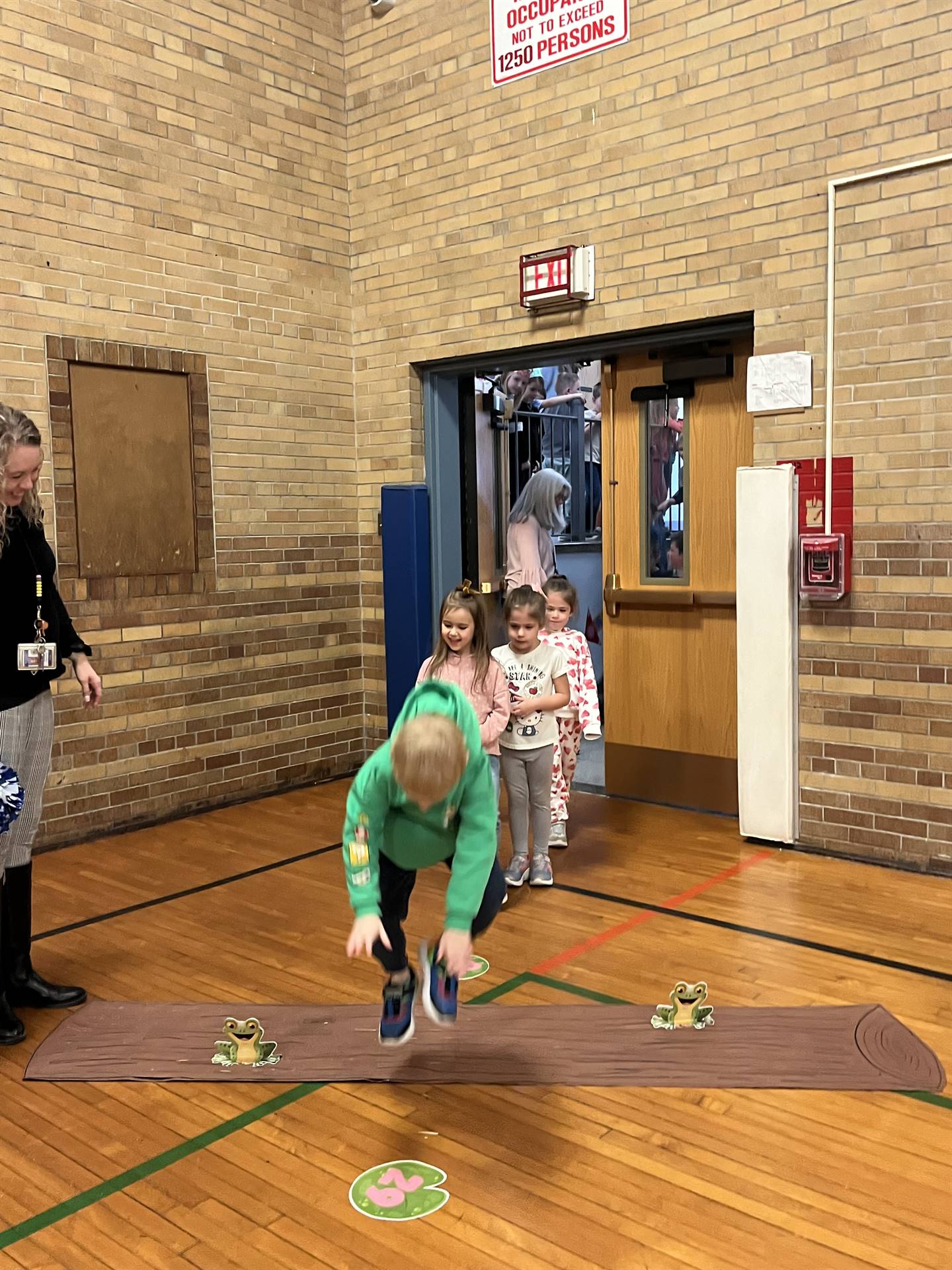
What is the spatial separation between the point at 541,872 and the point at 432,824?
75.5 inches

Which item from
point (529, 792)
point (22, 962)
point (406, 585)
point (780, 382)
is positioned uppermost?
point (780, 382)

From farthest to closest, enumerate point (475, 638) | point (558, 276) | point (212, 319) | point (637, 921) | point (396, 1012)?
point (212, 319)
point (558, 276)
point (475, 638)
point (637, 921)
point (396, 1012)

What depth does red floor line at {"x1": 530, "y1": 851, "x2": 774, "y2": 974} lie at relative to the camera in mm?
3539

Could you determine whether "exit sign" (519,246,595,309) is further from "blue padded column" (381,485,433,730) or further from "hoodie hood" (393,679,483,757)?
"hoodie hood" (393,679,483,757)

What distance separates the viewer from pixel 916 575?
4332 millimetres

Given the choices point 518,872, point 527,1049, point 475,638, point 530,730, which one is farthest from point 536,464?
point 527,1049

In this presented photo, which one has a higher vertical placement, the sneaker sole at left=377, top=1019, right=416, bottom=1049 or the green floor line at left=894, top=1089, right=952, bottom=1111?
the sneaker sole at left=377, top=1019, right=416, bottom=1049

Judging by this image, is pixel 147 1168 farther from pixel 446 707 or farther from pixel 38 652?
pixel 38 652

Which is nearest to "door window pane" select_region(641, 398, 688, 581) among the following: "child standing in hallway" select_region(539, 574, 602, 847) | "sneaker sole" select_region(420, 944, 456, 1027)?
"child standing in hallway" select_region(539, 574, 602, 847)

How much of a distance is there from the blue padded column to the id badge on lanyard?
2773 millimetres

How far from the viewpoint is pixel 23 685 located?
10.4ft

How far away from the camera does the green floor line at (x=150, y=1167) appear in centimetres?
225

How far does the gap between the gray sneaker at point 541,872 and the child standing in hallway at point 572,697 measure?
370 mm

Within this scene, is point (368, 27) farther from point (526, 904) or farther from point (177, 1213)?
point (177, 1213)
